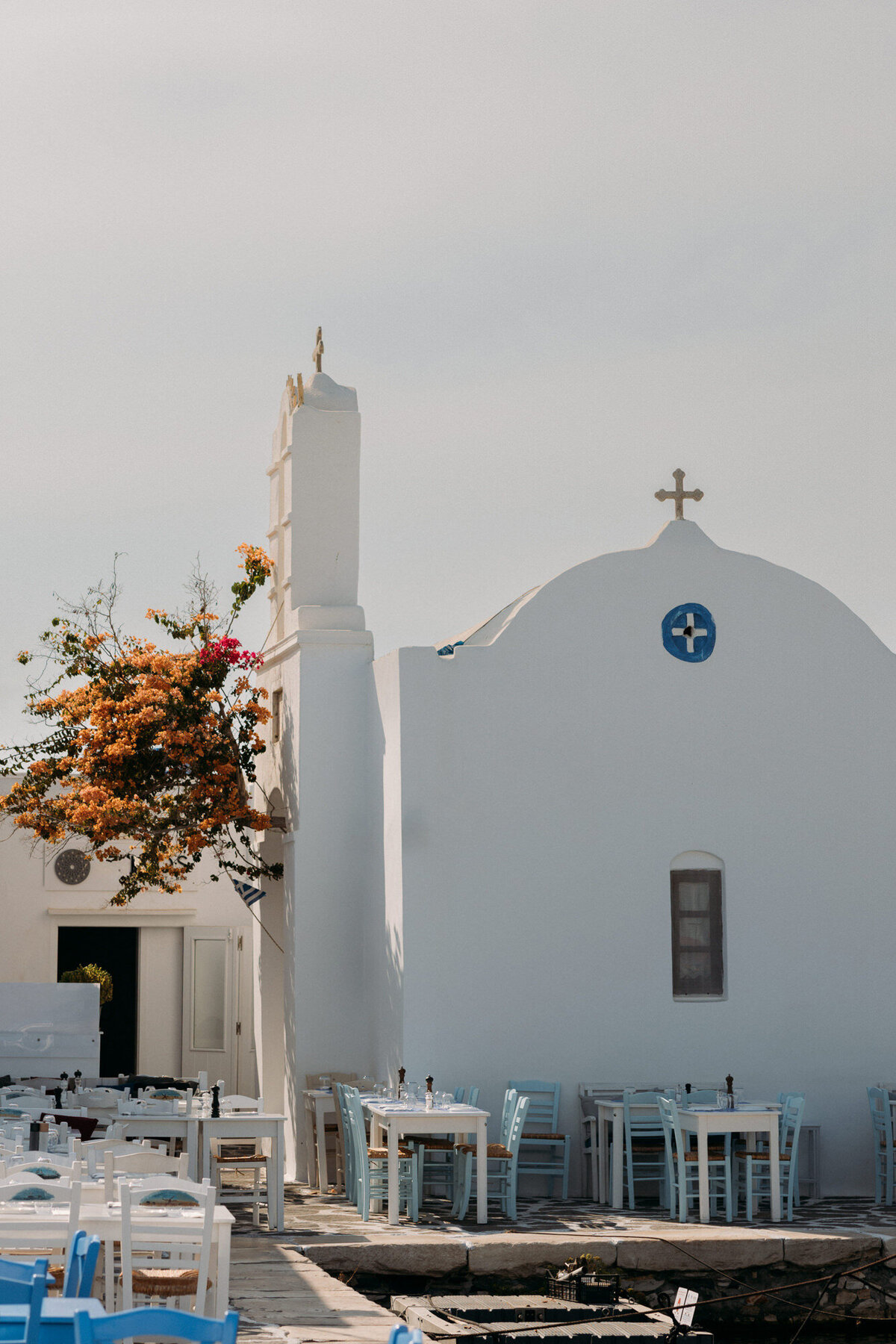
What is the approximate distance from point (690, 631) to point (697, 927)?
2668mm

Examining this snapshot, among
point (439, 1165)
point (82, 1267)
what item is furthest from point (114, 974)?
point (82, 1267)

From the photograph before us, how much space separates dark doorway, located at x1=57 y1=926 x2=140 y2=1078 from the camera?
20344 millimetres

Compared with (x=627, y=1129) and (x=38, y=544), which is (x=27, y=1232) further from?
(x=38, y=544)

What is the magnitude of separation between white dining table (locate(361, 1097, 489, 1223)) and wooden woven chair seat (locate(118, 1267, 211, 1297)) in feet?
13.1

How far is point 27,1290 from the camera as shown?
16.8 feet

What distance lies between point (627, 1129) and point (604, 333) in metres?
6.64

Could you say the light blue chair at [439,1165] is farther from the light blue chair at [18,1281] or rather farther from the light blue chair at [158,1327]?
the light blue chair at [158,1327]

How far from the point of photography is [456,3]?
10039 millimetres

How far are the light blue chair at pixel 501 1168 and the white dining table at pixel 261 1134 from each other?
1486 mm

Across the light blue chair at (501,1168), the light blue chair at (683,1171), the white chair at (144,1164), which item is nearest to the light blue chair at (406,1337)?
the white chair at (144,1164)

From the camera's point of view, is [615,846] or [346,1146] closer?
[346,1146]

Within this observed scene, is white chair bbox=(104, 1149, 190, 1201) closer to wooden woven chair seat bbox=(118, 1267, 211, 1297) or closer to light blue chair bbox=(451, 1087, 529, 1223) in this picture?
wooden woven chair seat bbox=(118, 1267, 211, 1297)

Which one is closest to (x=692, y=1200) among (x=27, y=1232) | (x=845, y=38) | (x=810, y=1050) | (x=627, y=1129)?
(x=627, y=1129)

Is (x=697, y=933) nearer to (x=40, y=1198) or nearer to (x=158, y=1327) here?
(x=40, y=1198)
